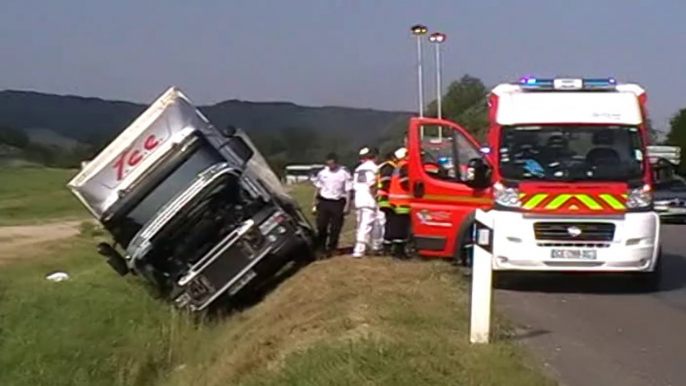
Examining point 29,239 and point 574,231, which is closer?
point 574,231

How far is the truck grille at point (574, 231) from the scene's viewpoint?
14883 millimetres

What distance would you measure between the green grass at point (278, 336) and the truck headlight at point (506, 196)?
103cm

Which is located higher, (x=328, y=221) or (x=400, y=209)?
(x=400, y=209)

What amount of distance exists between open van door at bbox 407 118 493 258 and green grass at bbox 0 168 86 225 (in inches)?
1437

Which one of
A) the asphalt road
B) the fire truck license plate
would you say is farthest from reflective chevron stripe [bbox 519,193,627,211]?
the asphalt road

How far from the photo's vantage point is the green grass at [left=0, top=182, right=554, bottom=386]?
9008 mm

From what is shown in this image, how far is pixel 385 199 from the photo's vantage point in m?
18.4

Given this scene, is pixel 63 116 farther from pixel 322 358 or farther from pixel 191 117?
pixel 322 358

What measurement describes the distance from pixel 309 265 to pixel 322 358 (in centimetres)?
913

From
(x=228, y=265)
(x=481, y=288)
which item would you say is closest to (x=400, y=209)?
(x=228, y=265)

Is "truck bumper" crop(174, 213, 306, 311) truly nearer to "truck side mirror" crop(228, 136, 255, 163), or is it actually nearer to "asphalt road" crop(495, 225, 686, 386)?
"truck side mirror" crop(228, 136, 255, 163)

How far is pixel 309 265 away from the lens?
18.4m

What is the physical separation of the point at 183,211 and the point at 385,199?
2.91 m

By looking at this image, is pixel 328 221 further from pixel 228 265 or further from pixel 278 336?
pixel 278 336
